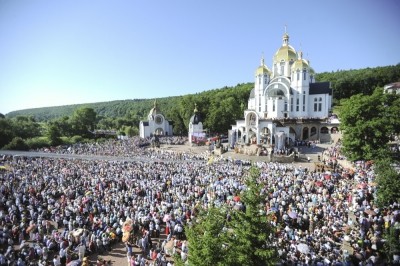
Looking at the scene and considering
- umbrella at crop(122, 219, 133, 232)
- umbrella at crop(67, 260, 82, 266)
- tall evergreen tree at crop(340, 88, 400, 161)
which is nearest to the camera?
umbrella at crop(67, 260, 82, 266)

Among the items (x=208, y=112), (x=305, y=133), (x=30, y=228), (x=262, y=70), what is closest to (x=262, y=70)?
(x=262, y=70)

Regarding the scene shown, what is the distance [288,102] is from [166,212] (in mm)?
39143

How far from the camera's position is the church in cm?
4234

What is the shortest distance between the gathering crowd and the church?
18.5 metres

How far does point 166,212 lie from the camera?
15.8 m

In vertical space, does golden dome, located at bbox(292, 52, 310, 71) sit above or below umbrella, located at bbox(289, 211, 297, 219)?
above

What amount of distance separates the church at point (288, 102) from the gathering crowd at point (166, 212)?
18.5 m

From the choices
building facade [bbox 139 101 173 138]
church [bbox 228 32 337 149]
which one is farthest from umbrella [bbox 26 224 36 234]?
building facade [bbox 139 101 173 138]

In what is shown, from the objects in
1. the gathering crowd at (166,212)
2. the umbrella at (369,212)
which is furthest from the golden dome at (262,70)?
the umbrella at (369,212)

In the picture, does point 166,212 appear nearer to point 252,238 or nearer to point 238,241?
point 238,241

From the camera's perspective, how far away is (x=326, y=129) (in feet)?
153

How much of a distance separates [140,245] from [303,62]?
44.9 meters

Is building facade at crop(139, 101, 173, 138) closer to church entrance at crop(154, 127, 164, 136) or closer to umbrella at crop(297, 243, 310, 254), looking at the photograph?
church entrance at crop(154, 127, 164, 136)

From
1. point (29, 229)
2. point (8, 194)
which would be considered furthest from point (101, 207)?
point (8, 194)
